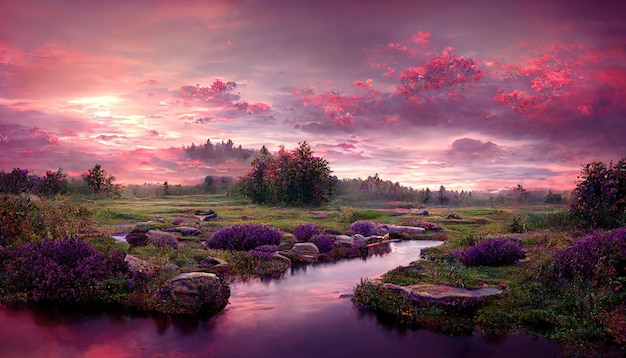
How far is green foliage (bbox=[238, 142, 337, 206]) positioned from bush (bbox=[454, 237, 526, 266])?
33.5 metres

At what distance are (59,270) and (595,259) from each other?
15.8 m

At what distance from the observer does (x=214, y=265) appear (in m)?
17.8

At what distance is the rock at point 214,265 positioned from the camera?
17.3 meters

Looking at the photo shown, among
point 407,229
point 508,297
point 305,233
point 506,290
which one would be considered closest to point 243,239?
point 305,233

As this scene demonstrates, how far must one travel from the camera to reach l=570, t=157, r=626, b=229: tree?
1956 centimetres

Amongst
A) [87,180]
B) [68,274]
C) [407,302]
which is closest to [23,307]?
[68,274]

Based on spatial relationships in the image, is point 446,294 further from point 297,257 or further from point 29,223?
point 29,223

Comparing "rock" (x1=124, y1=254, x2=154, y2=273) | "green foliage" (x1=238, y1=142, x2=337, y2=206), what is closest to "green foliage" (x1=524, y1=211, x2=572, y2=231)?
"rock" (x1=124, y1=254, x2=154, y2=273)

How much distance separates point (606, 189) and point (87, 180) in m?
63.1

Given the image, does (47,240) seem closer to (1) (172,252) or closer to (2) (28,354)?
(1) (172,252)

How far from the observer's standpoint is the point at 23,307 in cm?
1292

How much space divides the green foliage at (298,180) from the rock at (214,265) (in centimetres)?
3228

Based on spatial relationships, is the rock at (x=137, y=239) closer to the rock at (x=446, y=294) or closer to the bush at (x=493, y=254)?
the rock at (x=446, y=294)

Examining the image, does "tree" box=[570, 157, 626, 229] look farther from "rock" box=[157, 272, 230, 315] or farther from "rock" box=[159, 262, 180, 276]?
"rock" box=[159, 262, 180, 276]
